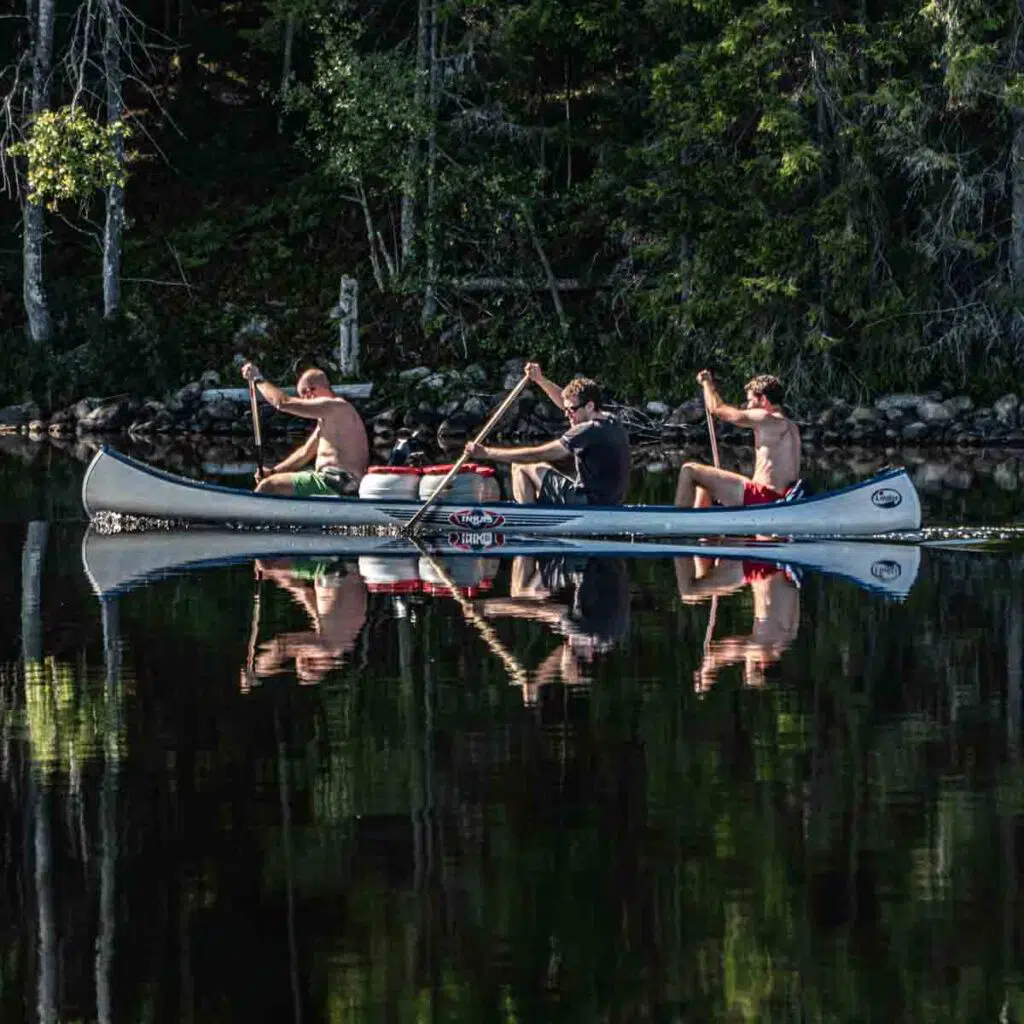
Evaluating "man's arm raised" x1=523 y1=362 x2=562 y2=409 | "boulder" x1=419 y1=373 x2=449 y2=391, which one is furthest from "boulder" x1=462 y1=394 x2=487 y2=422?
"man's arm raised" x1=523 y1=362 x2=562 y2=409

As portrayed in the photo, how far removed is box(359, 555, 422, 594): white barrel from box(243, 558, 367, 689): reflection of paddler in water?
0.32 feet

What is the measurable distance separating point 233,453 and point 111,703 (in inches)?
818

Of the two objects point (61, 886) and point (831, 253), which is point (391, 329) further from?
point (61, 886)

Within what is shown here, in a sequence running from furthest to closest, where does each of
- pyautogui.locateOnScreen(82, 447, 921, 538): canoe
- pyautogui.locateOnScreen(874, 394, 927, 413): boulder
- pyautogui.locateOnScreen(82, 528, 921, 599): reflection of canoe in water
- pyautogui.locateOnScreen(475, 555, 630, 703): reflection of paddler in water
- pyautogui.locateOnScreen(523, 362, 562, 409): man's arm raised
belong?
pyautogui.locateOnScreen(874, 394, 927, 413): boulder, pyautogui.locateOnScreen(82, 447, 921, 538): canoe, pyautogui.locateOnScreen(523, 362, 562, 409): man's arm raised, pyautogui.locateOnScreen(82, 528, 921, 599): reflection of canoe in water, pyautogui.locateOnScreen(475, 555, 630, 703): reflection of paddler in water

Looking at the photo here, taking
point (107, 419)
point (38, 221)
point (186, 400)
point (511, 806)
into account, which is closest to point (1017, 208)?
point (186, 400)

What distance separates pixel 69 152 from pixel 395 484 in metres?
14.9

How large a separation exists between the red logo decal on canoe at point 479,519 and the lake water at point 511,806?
3769mm

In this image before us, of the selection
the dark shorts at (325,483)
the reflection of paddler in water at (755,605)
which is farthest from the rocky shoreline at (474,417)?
the reflection of paddler in water at (755,605)

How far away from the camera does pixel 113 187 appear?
3516cm

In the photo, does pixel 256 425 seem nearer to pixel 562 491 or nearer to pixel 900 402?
pixel 562 491

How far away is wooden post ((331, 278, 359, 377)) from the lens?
3634 cm

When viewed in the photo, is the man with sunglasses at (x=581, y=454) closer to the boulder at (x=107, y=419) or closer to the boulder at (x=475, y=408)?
the boulder at (x=475, y=408)

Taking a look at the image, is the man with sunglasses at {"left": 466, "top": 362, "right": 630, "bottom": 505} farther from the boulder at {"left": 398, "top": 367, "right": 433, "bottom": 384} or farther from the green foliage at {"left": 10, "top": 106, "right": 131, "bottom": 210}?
the boulder at {"left": 398, "top": 367, "right": 433, "bottom": 384}

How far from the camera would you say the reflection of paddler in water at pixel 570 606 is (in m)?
12.4
